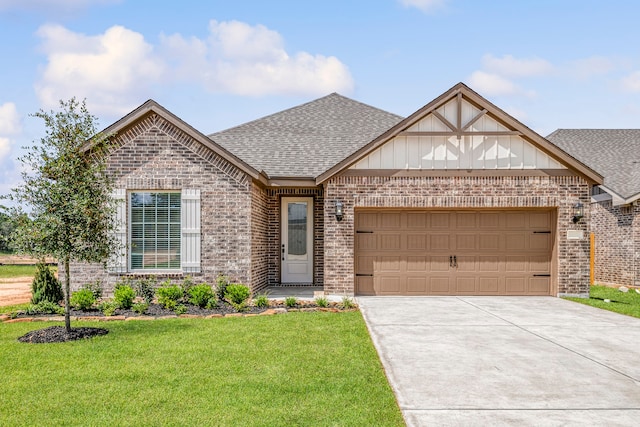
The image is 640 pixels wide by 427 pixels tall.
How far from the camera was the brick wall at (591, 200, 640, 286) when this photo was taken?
54.2ft

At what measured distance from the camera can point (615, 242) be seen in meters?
17.4

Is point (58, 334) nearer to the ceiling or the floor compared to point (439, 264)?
nearer to the floor

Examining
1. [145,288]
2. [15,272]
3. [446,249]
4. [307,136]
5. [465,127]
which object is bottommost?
[15,272]

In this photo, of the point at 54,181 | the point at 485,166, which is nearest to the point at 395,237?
the point at 485,166

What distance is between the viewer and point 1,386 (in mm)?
5645

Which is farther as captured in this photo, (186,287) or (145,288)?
(145,288)

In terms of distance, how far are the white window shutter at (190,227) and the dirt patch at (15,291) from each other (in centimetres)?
453

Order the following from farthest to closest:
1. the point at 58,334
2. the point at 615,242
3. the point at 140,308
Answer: the point at 615,242 < the point at 140,308 < the point at 58,334

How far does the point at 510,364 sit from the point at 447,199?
21.8 ft

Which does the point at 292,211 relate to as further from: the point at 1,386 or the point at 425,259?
the point at 1,386

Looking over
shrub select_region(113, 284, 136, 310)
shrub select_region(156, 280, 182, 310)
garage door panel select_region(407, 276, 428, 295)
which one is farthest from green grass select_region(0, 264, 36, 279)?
garage door panel select_region(407, 276, 428, 295)

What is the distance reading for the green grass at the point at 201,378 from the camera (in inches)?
186

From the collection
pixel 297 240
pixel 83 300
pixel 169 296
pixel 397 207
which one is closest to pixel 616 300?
pixel 397 207

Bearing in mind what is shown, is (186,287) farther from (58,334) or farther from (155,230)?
(58,334)
